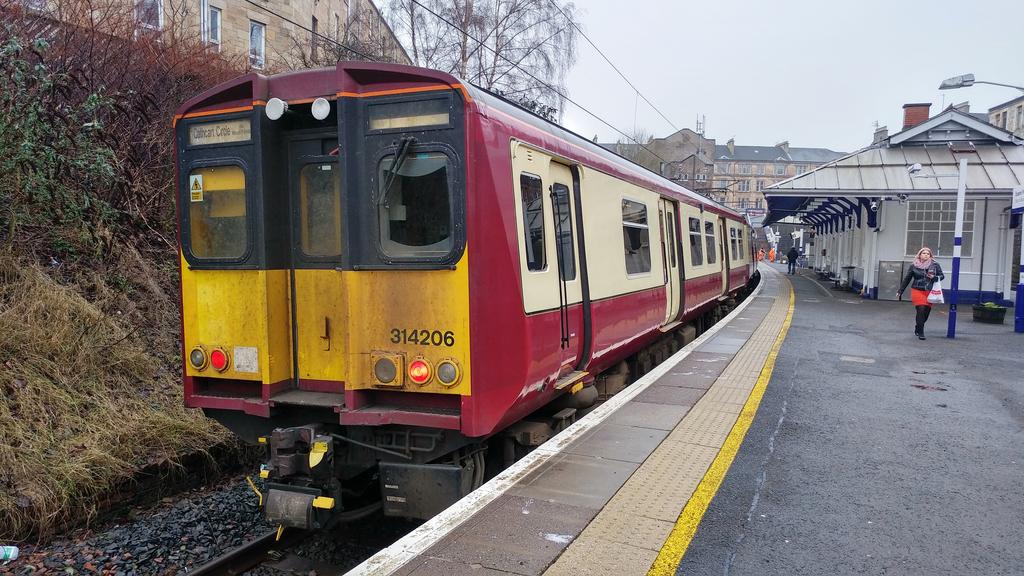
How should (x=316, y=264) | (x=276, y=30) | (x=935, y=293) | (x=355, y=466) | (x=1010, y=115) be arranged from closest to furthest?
(x=355, y=466) < (x=316, y=264) < (x=935, y=293) < (x=276, y=30) < (x=1010, y=115)

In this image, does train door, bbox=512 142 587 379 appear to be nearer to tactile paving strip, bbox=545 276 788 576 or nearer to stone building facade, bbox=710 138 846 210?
tactile paving strip, bbox=545 276 788 576

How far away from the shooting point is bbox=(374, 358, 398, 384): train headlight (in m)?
4.22

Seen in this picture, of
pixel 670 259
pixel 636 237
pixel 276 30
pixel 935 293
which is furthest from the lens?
pixel 276 30

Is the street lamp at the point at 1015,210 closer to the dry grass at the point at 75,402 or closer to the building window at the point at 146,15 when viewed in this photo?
the dry grass at the point at 75,402

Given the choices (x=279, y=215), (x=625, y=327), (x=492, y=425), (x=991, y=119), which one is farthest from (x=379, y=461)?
(x=991, y=119)

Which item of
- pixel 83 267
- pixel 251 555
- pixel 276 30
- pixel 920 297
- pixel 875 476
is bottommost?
pixel 251 555

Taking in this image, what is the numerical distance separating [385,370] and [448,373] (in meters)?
0.45

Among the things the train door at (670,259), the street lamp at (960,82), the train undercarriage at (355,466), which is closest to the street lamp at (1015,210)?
the street lamp at (960,82)

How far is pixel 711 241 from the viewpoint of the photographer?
44.2 ft

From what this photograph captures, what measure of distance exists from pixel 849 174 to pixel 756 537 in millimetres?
18311

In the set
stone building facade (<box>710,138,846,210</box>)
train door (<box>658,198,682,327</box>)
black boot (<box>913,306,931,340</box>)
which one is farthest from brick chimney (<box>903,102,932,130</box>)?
stone building facade (<box>710,138,846,210</box>)

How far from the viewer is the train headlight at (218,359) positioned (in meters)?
4.69

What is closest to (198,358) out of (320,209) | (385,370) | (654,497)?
(320,209)

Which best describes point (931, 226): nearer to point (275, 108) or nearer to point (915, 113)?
point (915, 113)
